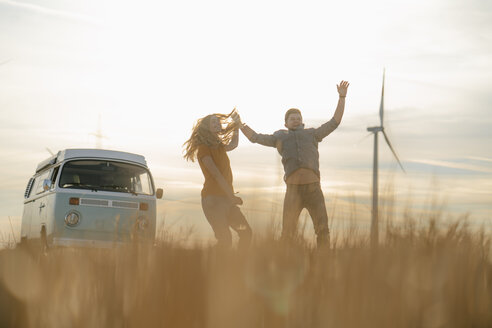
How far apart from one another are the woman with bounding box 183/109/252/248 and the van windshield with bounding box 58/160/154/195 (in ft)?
15.2

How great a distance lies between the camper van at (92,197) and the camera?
11.6m

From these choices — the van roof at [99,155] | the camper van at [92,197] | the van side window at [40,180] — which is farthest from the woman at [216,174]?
the van side window at [40,180]

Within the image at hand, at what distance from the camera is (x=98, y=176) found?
1209cm

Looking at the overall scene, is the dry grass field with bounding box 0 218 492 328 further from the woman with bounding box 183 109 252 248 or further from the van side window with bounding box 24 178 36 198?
the van side window with bounding box 24 178 36 198

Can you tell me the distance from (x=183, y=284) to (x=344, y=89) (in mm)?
4493

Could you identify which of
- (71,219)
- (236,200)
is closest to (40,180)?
(71,219)

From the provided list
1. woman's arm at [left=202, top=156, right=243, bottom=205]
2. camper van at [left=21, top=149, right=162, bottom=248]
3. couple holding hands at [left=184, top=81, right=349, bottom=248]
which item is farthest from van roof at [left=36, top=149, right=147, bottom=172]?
woman's arm at [left=202, top=156, right=243, bottom=205]

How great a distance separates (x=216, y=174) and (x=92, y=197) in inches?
204

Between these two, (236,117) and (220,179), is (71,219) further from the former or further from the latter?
(220,179)

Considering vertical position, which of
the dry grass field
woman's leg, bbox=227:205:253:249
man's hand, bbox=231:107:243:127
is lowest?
the dry grass field

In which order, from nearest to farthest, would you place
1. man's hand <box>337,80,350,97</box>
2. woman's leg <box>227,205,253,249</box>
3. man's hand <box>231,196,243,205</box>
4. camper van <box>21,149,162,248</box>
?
woman's leg <box>227,205,253,249</box>
man's hand <box>231,196,243,205</box>
man's hand <box>337,80,350,97</box>
camper van <box>21,149,162,248</box>

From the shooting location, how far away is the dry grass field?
4629mm

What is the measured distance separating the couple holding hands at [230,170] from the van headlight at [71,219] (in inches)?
175

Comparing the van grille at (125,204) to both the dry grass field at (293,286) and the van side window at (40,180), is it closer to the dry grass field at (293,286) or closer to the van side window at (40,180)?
the van side window at (40,180)
